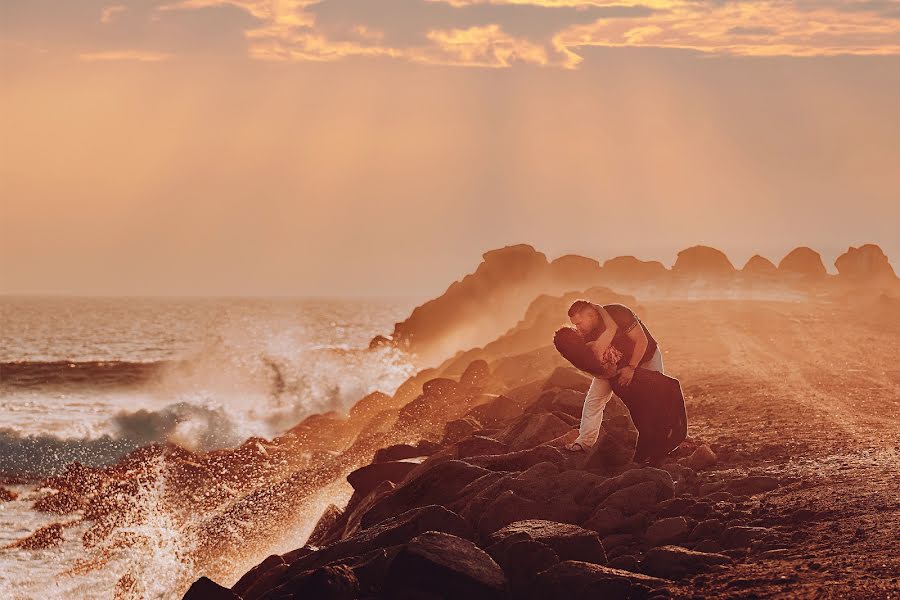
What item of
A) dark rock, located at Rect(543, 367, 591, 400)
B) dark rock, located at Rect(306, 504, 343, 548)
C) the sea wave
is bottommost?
the sea wave

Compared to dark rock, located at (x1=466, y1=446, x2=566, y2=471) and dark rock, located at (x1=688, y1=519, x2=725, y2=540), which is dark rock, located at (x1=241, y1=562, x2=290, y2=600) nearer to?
dark rock, located at (x1=466, y1=446, x2=566, y2=471)

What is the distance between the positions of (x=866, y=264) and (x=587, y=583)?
235ft

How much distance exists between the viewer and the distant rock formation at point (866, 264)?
74562 millimetres

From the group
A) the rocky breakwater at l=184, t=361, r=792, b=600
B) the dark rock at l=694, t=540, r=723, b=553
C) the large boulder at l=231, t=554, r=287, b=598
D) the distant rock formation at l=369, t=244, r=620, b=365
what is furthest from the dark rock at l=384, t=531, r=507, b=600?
the distant rock formation at l=369, t=244, r=620, b=365

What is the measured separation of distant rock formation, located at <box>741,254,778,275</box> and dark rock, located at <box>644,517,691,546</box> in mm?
76409

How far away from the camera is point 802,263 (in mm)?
83438

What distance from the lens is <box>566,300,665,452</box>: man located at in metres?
12.1

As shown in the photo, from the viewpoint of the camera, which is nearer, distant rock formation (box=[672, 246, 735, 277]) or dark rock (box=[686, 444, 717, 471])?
dark rock (box=[686, 444, 717, 471])

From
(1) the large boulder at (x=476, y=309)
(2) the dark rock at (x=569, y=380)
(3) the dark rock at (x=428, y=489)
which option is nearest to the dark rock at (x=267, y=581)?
(3) the dark rock at (x=428, y=489)

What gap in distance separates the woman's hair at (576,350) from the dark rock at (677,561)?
3.25 metres

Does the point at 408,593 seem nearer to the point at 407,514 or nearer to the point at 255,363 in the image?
the point at 407,514

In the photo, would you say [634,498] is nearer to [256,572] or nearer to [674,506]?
[674,506]

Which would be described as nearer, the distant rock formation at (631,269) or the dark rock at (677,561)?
the dark rock at (677,561)

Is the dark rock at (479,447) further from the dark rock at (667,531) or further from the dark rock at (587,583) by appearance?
the dark rock at (587,583)
